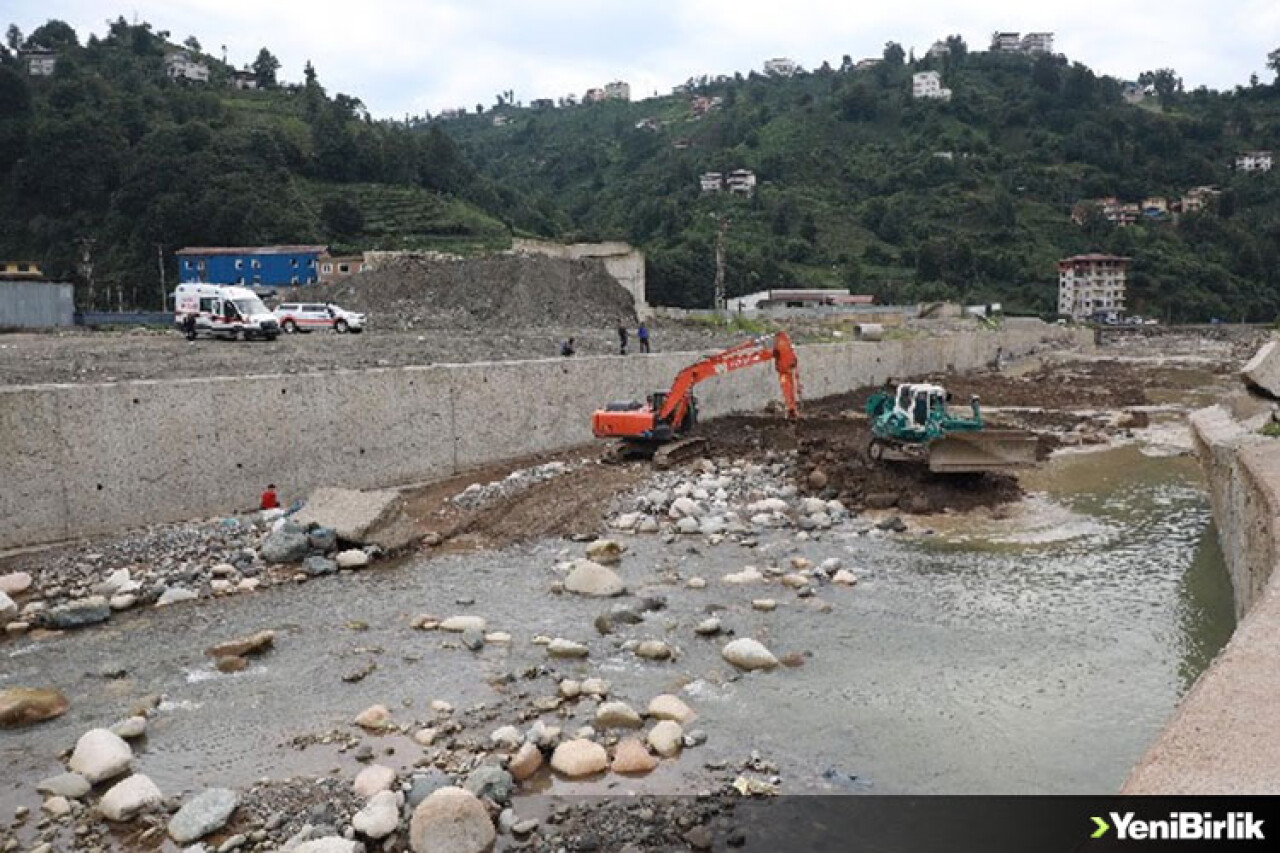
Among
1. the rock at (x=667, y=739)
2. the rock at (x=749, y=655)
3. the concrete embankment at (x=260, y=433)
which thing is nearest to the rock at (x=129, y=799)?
the rock at (x=667, y=739)

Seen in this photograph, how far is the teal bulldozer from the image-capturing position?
16297 mm

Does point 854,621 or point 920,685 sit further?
point 854,621

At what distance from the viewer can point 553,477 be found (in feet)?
56.1

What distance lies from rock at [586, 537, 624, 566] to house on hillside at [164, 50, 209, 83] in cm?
12361

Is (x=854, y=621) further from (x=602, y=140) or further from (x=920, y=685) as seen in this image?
(x=602, y=140)

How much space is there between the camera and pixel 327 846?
5.61 m

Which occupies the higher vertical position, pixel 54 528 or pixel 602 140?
pixel 602 140

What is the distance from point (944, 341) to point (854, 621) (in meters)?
37.2

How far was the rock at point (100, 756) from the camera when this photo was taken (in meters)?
6.75

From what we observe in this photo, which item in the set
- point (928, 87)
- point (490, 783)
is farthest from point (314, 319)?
point (928, 87)

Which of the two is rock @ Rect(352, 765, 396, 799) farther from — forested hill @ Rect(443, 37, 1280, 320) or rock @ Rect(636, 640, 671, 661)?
forested hill @ Rect(443, 37, 1280, 320)

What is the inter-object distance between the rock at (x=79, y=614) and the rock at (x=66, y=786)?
3707mm

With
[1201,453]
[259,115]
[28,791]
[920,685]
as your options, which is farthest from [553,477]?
A: [259,115]

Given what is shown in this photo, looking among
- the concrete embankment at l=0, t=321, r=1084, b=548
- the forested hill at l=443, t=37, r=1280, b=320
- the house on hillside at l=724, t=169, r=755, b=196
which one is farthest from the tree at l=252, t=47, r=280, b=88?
the concrete embankment at l=0, t=321, r=1084, b=548
